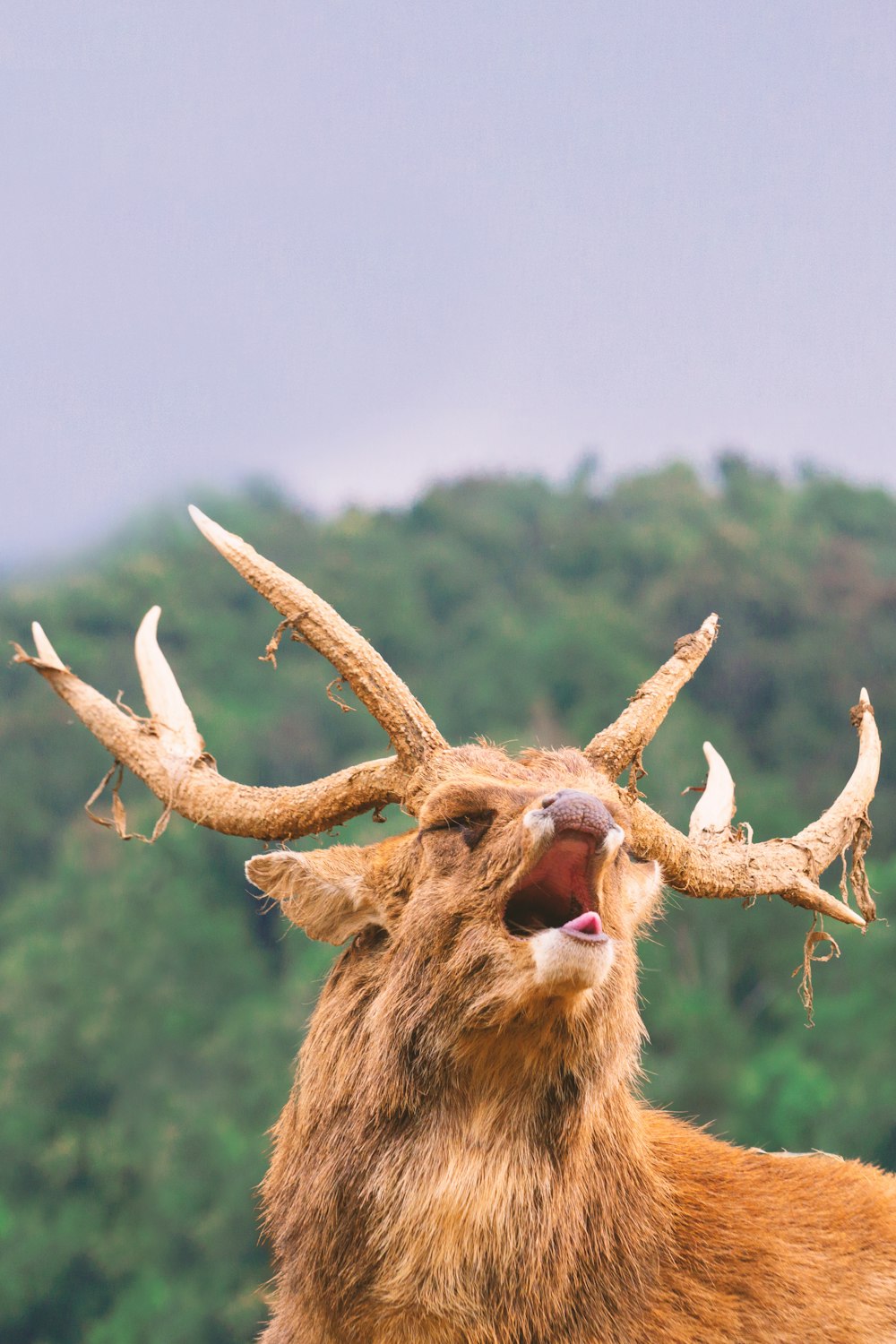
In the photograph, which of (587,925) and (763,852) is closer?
(587,925)

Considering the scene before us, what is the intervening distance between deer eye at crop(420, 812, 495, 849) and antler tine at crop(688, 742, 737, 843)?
1194mm

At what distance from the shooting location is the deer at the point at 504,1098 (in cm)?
385

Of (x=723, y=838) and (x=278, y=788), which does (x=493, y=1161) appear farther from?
(x=723, y=838)

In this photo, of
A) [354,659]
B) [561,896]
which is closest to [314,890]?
[354,659]

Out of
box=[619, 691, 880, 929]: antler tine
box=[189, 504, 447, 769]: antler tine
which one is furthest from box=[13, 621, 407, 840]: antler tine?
box=[619, 691, 880, 929]: antler tine

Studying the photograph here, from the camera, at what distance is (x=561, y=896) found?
13.0ft

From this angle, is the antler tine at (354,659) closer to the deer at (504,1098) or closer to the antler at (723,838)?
the deer at (504,1098)

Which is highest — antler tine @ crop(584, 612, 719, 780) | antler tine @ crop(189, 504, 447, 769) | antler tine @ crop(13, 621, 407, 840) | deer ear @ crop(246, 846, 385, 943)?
antler tine @ crop(584, 612, 719, 780)

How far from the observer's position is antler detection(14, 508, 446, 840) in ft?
15.3

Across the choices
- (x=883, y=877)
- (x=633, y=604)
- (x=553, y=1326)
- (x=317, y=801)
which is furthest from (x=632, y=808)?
(x=633, y=604)

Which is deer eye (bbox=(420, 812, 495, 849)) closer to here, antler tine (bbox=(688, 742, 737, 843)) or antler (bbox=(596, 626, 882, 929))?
antler (bbox=(596, 626, 882, 929))

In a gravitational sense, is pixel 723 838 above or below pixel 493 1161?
above

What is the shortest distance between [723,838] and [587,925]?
5.05 feet

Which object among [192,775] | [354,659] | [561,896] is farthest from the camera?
[192,775]
